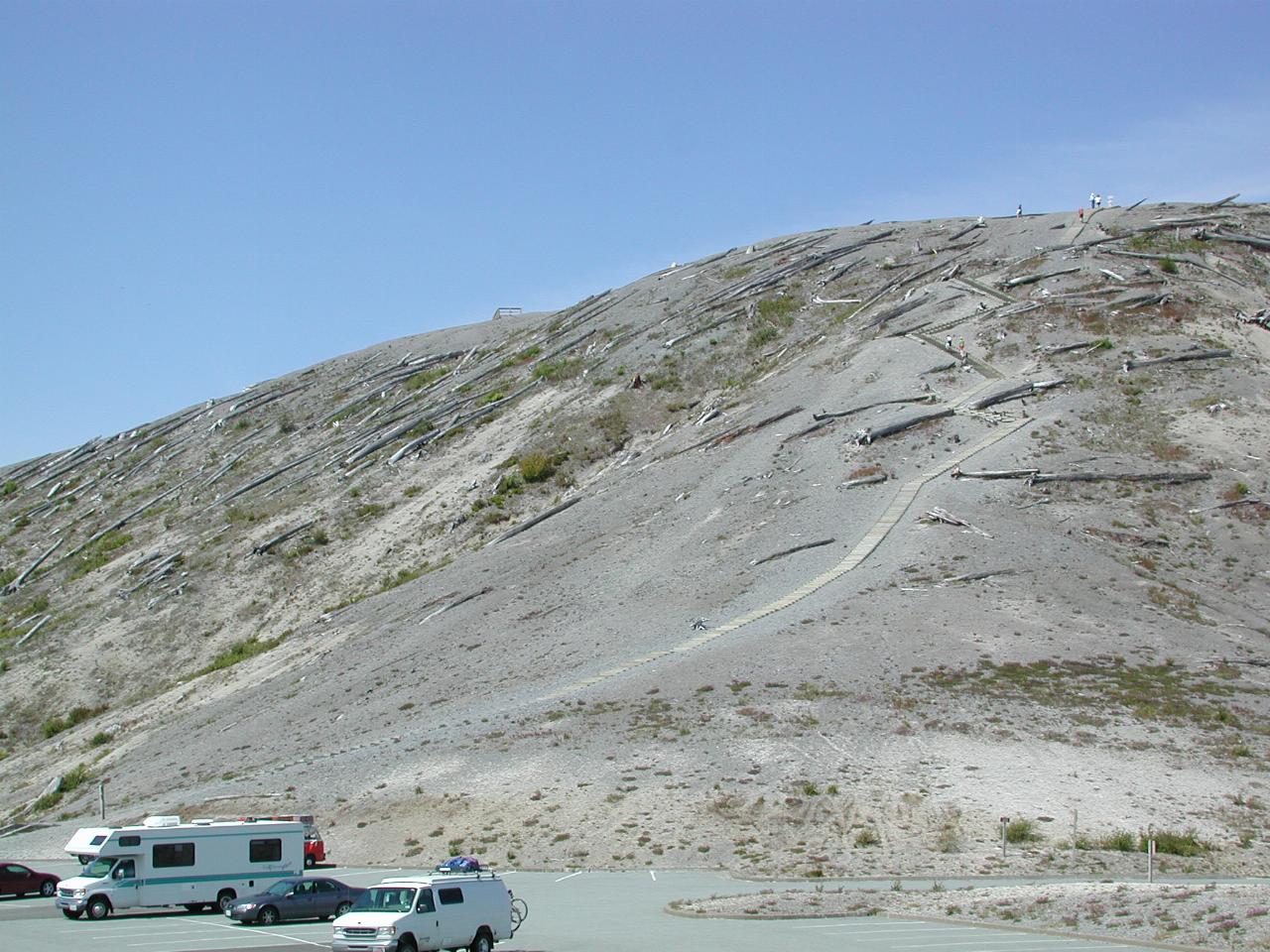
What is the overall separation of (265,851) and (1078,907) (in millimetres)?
17099

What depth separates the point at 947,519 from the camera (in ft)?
167

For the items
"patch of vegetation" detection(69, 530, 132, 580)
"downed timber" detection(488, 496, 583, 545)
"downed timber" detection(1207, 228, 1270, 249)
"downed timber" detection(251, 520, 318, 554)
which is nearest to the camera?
"downed timber" detection(488, 496, 583, 545)

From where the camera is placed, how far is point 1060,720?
3747cm

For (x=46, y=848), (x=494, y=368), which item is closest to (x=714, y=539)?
(x=46, y=848)

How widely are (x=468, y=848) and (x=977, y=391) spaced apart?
40.2 metres

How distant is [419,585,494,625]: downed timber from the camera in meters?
54.5

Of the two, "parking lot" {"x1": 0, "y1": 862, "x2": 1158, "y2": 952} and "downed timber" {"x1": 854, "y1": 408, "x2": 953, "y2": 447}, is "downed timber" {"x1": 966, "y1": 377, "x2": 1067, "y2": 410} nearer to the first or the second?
"downed timber" {"x1": 854, "y1": 408, "x2": 953, "y2": 447}

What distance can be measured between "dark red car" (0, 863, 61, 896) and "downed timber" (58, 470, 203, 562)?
50.6m

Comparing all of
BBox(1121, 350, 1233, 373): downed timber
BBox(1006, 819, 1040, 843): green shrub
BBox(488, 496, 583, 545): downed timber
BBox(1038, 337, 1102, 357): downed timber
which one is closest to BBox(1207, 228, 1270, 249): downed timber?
BBox(1038, 337, 1102, 357): downed timber

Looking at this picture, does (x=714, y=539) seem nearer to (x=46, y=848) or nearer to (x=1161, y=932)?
(x=46, y=848)

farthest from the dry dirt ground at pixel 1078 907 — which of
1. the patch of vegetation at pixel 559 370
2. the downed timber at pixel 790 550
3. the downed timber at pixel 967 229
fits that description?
the downed timber at pixel 967 229

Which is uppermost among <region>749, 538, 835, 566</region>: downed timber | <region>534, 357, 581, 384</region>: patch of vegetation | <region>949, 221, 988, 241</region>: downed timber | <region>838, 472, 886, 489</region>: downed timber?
<region>949, 221, 988, 241</region>: downed timber

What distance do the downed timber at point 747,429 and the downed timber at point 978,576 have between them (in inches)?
830

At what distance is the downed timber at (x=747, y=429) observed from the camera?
66.7 m
